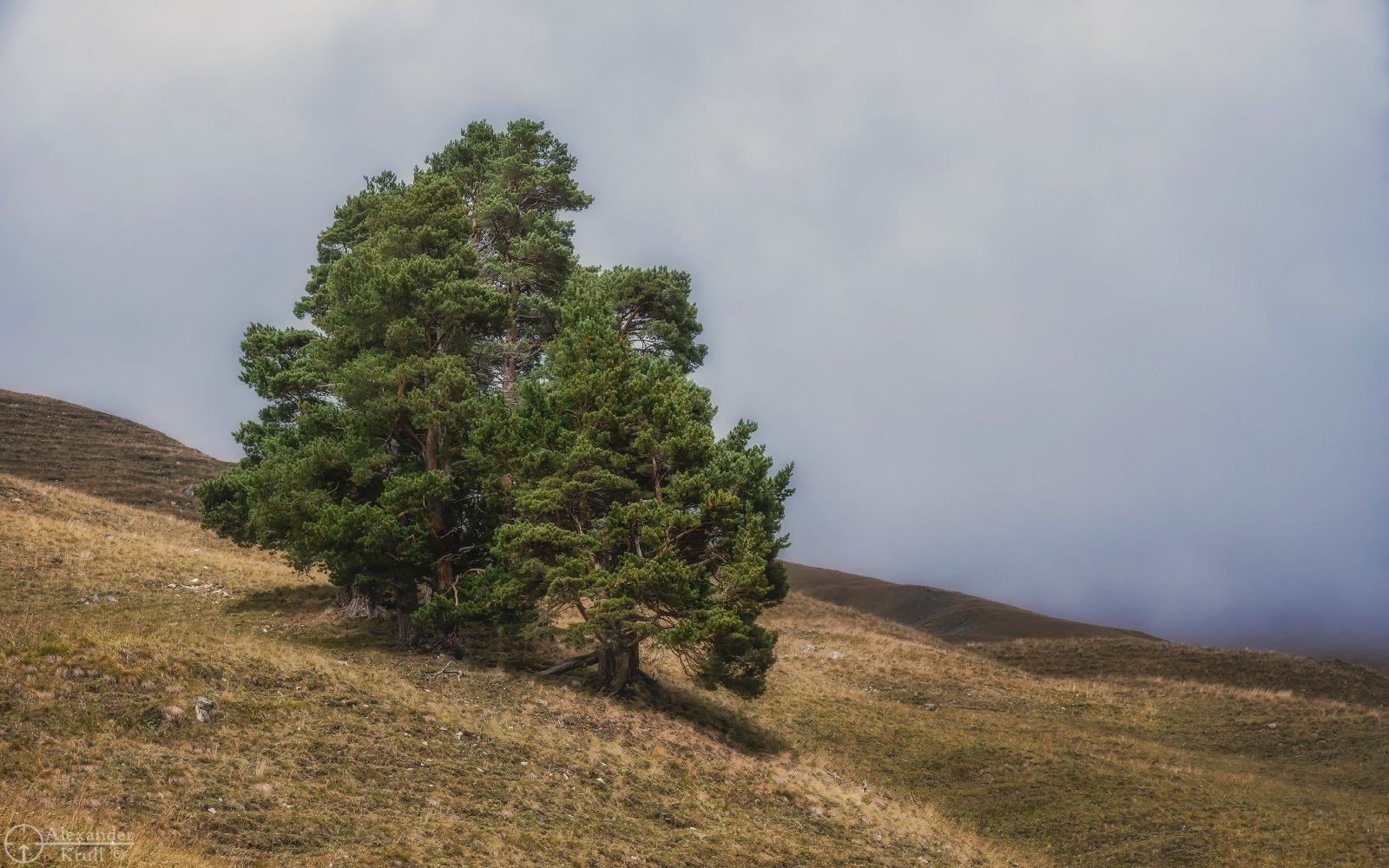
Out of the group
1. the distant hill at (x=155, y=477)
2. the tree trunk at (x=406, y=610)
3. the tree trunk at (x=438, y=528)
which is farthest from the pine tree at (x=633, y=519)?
the distant hill at (x=155, y=477)

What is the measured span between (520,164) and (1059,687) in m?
38.5

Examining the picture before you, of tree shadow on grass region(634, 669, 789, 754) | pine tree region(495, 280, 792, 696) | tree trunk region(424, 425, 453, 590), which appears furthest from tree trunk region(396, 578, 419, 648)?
tree shadow on grass region(634, 669, 789, 754)

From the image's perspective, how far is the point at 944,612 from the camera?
7662 centimetres

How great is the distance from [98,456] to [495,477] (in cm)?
5697

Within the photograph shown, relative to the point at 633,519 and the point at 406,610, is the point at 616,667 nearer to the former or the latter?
the point at 633,519

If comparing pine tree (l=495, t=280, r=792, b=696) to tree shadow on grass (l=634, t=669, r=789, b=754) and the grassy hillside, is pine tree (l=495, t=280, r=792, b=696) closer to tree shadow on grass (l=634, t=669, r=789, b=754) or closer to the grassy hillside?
tree shadow on grass (l=634, t=669, r=789, b=754)

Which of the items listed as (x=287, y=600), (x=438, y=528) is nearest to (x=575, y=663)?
(x=438, y=528)

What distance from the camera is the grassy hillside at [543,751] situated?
13719 mm

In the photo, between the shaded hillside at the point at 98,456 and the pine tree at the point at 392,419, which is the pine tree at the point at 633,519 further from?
the shaded hillside at the point at 98,456

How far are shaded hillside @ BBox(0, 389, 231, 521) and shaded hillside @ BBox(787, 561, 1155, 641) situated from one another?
54390mm

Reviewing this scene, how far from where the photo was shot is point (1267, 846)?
74.3 ft

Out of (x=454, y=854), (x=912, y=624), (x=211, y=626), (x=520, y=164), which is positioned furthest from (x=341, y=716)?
(x=912, y=624)

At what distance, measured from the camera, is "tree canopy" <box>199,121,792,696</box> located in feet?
75.9

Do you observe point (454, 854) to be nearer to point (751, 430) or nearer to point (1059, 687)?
point (751, 430)
